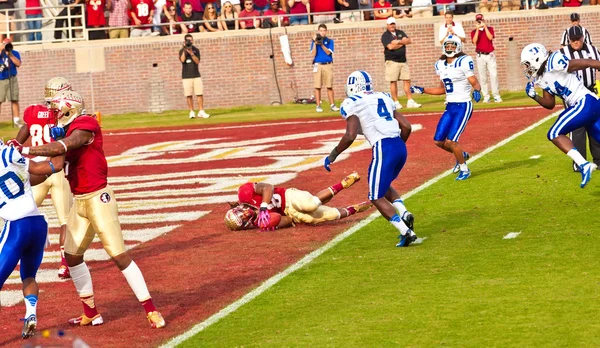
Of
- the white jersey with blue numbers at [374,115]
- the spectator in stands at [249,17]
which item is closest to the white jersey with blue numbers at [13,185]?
the white jersey with blue numbers at [374,115]

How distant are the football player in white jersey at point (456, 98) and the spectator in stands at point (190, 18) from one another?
15.5 metres

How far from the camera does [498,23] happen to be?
2962 centimetres

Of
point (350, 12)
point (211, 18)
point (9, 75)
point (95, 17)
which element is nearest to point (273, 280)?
point (9, 75)

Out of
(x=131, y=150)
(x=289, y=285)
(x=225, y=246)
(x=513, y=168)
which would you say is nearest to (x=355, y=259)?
(x=289, y=285)

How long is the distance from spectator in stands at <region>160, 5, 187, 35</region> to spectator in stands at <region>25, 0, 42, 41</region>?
3.55 meters

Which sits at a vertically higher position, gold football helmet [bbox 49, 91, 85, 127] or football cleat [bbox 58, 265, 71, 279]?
gold football helmet [bbox 49, 91, 85, 127]

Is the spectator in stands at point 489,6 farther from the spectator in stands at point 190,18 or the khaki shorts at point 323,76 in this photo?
the spectator in stands at point 190,18

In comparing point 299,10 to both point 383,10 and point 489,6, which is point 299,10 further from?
point 489,6

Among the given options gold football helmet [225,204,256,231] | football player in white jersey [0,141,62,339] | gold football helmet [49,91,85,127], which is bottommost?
gold football helmet [225,204,256,231]

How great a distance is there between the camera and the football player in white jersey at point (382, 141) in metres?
11.5

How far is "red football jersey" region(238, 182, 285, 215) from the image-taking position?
13.3m

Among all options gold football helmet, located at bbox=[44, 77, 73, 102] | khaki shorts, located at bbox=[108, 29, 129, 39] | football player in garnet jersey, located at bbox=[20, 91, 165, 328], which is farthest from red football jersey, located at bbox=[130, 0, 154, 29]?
football player in garnet jersey, located at bbox=[20, 91, 165, 328]

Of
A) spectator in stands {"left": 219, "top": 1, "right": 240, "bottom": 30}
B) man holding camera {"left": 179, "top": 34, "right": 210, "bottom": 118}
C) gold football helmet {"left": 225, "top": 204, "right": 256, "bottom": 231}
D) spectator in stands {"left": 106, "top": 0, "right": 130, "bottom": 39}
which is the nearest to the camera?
gold football helmet {"left": 225, "top": 204, "right": 256, "bottom": 231}

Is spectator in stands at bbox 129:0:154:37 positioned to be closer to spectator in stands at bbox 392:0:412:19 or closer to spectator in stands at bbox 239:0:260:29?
spectator in stands at bbox 239:0:260:29
